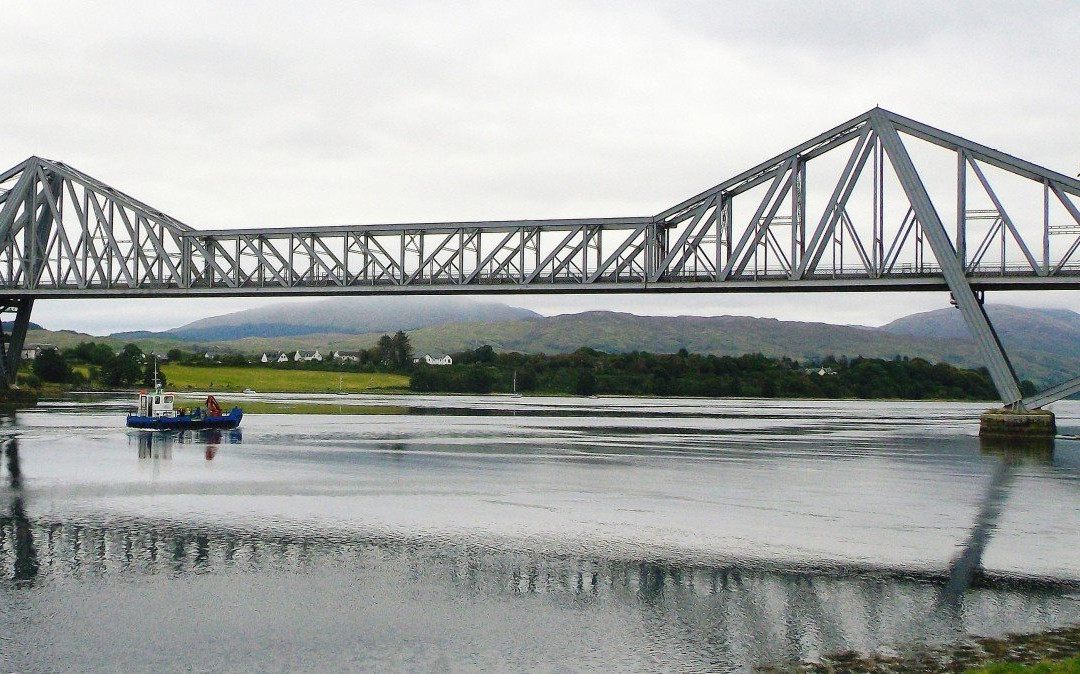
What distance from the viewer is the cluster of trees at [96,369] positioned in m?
168

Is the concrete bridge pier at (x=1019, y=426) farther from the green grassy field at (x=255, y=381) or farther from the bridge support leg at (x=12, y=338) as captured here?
the green grassy field at (x=255, y=381)

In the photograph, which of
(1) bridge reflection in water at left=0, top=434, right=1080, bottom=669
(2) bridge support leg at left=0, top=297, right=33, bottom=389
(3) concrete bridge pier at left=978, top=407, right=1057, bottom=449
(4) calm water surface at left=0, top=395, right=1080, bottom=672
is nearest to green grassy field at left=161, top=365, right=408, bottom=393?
(2) bridge support leg at left=0, top=297, right=33, bottom=389

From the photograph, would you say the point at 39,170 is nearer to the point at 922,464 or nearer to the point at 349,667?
the point at 922,464

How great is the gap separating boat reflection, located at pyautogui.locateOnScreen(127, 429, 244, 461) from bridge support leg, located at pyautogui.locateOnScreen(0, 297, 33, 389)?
52.9 meters

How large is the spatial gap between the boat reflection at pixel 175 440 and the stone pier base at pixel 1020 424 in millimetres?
48392

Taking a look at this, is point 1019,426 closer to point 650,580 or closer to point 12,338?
point 650,580

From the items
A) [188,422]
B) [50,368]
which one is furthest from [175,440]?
[50,368]

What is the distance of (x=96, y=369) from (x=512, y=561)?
18205 cm

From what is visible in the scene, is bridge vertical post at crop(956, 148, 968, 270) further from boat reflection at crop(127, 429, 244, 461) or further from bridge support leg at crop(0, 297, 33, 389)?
bridge support leg at crop(0, 297, 33, 389)

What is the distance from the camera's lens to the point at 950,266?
237ft

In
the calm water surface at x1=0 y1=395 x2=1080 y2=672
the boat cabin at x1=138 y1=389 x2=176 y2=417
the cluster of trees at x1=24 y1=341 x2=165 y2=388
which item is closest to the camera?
the calm water surface at x1=0 y1=395 x2=1080 y2=672

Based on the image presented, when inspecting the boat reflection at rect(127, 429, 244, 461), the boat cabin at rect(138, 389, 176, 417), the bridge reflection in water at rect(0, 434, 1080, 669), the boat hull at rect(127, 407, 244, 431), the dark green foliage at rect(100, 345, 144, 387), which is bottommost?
the bridge reflection in water at rect(0, 434, 1080, 669)

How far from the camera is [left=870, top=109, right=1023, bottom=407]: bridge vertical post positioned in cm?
6969

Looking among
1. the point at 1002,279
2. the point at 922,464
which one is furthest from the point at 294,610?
the point at 1002,279
